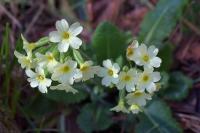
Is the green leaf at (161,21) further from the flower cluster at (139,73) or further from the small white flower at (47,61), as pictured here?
the small white flower at (47,61)

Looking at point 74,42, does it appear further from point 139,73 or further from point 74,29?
point 139,73

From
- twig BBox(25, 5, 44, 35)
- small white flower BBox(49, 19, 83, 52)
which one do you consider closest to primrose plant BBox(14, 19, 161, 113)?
small white flower BBox(49, 19, 83, 52)

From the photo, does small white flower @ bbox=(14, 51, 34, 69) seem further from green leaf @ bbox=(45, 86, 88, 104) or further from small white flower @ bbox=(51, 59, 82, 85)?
green leaf @ bbox=(45, 86, 88, 104)

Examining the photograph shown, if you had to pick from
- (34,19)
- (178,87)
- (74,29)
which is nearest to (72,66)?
(74,29)

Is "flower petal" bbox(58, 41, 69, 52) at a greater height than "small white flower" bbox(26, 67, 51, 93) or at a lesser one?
greater

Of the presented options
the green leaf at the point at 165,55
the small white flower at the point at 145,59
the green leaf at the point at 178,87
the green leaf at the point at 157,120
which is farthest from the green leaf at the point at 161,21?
the small white flower at the point at 145,59

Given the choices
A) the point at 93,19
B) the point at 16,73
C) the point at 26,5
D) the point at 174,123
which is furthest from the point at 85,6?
the point at 174,123

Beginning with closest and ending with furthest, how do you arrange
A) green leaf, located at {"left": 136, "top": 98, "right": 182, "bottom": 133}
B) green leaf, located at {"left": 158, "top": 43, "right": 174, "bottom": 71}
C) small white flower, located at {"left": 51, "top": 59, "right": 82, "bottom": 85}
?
small white flower, located at {"left": 51, "top": 59, "right": 82, "bottom": 85} < green leaf, located at {"left": 136, "top": 98, "right": 182, "bottom": 133} < green leaf, located at {"left": 158, "top": 43, "right": 174, "bottom": 71}
